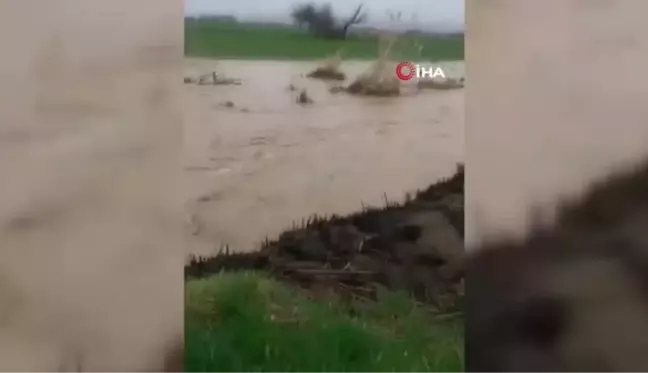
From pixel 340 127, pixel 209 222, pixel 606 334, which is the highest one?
pixel 340 127

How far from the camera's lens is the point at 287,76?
93 cm

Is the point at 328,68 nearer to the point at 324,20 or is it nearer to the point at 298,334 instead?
the point at 324,20

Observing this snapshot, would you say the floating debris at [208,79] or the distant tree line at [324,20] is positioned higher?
the distant tree line at [324,20]

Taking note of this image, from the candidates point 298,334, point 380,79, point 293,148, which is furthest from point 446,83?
point 298,334

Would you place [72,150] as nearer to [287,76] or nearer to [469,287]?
[287,76]

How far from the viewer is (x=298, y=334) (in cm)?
92

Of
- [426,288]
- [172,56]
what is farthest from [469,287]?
[172,56]

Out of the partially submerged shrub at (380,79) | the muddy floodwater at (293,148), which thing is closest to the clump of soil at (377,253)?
the muddy floodwater at (293,148)

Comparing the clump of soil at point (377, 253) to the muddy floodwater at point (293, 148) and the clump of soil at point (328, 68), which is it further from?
the clump of soil at point (328, 68)

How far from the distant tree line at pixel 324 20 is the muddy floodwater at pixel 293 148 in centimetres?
4

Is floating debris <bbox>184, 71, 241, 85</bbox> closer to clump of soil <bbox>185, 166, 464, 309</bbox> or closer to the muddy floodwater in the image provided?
the muddy floodwater

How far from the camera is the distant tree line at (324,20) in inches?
36.4

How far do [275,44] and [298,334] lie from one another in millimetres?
367

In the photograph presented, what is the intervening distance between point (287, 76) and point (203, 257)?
9.9 inches
